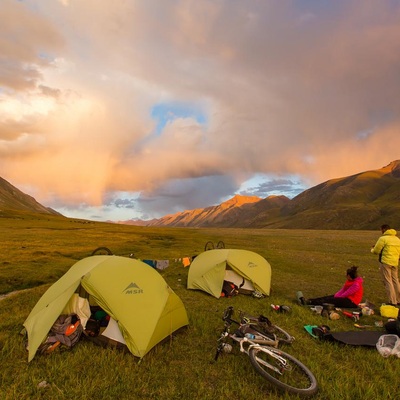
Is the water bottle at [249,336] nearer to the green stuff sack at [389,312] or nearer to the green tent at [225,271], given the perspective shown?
the green tent at [225,271]

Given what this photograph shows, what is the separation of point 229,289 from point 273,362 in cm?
825

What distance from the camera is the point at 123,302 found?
361 inches

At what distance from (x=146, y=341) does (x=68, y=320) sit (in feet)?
9.36

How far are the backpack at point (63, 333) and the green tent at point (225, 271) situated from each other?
27.7 feet

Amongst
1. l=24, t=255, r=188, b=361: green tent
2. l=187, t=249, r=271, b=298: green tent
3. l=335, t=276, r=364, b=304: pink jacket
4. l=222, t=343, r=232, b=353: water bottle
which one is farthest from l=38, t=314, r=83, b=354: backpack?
l=335, t=276, r=364, b=304: pink jacket

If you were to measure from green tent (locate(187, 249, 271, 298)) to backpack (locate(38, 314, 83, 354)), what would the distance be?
8.43 m

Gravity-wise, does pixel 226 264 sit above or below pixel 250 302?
above

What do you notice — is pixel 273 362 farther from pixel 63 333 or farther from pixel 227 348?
pixel 63 333

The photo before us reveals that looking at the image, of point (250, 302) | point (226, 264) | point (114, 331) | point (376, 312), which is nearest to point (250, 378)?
point (114, 331)

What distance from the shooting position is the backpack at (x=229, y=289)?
16062mm

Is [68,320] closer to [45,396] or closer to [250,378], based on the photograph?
[45,396]

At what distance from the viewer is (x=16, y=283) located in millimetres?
21562

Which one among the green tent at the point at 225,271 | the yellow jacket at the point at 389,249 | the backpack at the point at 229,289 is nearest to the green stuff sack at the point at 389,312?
the yellow jacket at the point at 389,249

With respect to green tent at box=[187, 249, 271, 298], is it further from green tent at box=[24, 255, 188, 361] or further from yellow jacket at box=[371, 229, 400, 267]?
yellow jacket at box=[371, 229, 400, 267]
